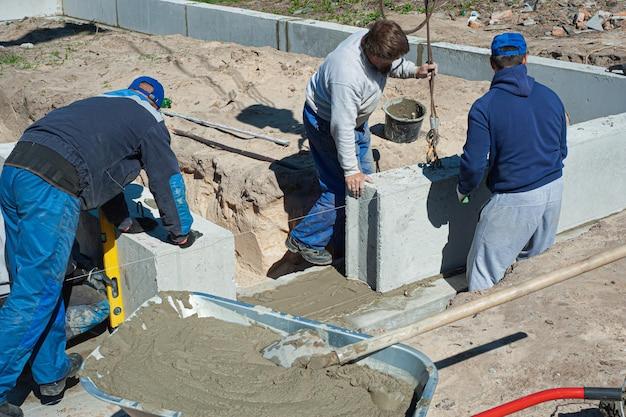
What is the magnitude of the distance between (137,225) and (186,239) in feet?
1.58

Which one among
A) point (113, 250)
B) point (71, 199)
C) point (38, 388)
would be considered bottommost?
point (38, 388)

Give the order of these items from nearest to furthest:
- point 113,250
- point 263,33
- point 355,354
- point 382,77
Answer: point 355,354, point 113,250, point 382,77, point 263,33

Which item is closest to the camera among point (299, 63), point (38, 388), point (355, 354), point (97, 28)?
point (355, 354)

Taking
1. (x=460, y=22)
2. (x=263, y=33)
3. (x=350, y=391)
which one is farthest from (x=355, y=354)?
(x=460, y=22)

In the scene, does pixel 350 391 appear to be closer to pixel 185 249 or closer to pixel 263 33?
pixel 185 249

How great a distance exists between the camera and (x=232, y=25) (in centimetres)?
1209

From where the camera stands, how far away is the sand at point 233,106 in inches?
274

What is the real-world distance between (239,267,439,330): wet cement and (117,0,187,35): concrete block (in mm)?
8547

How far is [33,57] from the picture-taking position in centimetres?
1212

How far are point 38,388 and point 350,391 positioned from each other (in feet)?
7.20

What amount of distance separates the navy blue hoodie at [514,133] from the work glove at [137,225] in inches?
80.3

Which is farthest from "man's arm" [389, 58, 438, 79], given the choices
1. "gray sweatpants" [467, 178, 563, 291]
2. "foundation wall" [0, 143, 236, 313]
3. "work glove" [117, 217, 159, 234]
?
"work glove" [117, 217, 159, 234]

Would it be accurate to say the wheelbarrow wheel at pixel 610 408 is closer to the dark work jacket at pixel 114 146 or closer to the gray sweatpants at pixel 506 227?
the gray sweatpants at pixel 506 227

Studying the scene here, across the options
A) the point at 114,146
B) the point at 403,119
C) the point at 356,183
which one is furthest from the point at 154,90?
the point at 403,119
